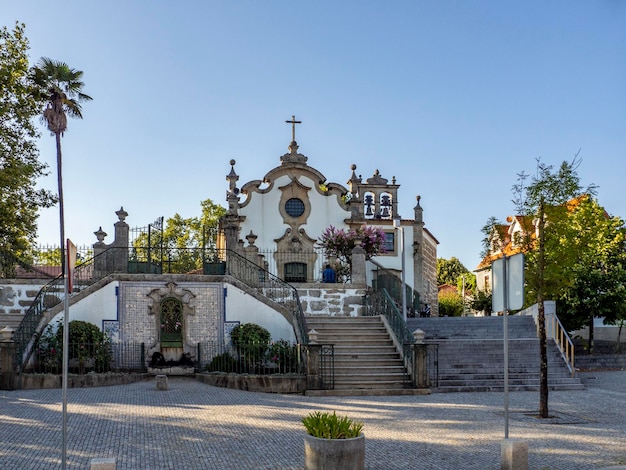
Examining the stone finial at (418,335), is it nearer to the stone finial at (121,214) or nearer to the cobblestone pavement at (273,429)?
the cobblestone pavement at (273,429)

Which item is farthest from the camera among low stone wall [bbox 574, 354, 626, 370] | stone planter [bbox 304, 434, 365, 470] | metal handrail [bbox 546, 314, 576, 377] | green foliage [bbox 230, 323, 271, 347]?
low stone wall [bbox 574, 354, 626, 370]

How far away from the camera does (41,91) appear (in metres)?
29.3

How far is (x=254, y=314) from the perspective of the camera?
21.9 m

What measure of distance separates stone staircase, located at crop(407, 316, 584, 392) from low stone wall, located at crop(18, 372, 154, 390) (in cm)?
848

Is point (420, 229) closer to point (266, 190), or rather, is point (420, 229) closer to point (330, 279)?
point (266, 190)

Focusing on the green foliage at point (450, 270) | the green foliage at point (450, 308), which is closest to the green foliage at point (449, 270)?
the green foliage at point (450, 270)

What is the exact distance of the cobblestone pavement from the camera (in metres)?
9.05

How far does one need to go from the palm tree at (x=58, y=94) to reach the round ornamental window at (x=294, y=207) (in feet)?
34.8

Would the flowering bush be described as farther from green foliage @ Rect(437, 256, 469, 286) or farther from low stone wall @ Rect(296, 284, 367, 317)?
green foliage @ Rect(437, 256, 469, 286)

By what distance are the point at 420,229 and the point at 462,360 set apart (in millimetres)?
20957

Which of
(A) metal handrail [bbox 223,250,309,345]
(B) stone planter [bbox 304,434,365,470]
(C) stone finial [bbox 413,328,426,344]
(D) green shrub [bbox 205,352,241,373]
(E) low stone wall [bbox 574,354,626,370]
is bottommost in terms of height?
(E) low stone wall [bbox 574,354,626,370]

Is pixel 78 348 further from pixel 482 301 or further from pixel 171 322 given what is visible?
pixel 482 301

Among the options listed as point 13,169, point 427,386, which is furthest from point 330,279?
point 13,169

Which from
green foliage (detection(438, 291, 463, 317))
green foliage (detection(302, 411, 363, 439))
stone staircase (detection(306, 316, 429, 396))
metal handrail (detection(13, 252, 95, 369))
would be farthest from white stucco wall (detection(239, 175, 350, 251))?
green foliage (detection(302, 411, 363, 439))
